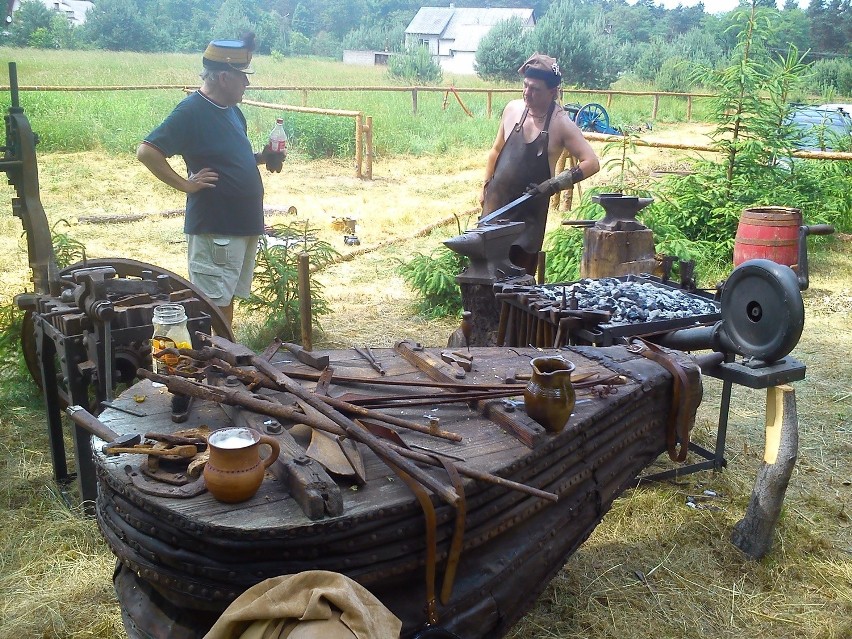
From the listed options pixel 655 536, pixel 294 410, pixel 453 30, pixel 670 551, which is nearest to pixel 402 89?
pixel 655 536

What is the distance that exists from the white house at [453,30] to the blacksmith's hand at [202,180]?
153 ft

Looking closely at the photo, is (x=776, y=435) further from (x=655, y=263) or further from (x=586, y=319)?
(x=655, y=263)

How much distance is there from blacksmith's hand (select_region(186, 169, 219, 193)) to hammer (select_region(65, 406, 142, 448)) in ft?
7.84

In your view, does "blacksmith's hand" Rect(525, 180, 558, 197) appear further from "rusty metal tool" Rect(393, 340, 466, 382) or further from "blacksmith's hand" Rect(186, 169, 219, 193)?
"rusty metal tool" Rect(393, 340, 466, 382)

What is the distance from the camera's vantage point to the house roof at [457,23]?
163 feet

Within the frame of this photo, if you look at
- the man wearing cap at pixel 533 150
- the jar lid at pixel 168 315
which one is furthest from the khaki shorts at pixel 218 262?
the jar lid at pixel 168 315

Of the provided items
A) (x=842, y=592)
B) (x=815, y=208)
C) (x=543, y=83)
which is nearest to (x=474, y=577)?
(x=842, y=592)

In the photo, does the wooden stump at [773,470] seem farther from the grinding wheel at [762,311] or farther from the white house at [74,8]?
the white house at [74,8]

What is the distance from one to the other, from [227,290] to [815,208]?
7506mm

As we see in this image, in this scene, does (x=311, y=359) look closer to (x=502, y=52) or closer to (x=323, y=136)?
(x=323, y=136)

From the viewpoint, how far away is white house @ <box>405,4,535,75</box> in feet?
161

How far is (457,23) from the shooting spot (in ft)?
167

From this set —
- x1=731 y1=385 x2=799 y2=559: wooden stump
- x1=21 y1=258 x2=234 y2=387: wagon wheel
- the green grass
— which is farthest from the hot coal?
the green grass

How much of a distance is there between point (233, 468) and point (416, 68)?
3093cm
